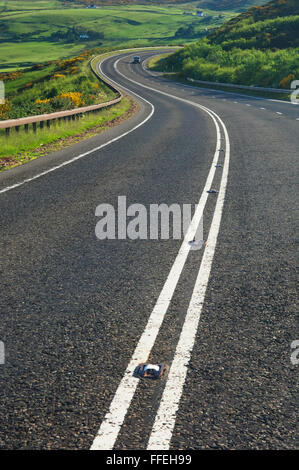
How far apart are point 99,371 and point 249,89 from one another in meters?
40.6

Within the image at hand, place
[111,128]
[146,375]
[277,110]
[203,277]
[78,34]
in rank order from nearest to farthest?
1. [146,375]
2. [203,277]
3. [111,128]
4. [277,110]
5. [78,34]

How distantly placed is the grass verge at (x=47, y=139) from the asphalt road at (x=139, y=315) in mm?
3391

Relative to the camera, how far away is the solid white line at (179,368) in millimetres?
2740

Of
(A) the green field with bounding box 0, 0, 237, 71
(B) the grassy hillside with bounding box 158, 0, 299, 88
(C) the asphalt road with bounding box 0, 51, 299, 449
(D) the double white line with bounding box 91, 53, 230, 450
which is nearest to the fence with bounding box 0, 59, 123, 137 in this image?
(C) the asphalt road with bounding box 0, 51, 299, 449

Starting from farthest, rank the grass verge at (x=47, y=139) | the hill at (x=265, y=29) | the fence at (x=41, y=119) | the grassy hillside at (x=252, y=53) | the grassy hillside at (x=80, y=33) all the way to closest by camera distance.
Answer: the grassy hillside at (x=80, y=33)
the hill at (x=265, y=29)
the grassy hillside at (x=252, y=53)
the fence at (x=41, y=119)
the grass verge at (x=47, y=139)

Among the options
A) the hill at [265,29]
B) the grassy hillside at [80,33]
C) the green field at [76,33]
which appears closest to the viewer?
the hill at [265,29]

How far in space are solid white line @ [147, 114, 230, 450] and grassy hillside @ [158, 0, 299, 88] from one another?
34664 millimetres

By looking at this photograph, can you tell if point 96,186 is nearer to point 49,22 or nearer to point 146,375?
point 146,375

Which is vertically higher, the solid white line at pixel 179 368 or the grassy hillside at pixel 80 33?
the grassy hillside at pixel 80 33

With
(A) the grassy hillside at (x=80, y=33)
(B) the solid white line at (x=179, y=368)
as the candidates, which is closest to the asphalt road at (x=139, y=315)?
(B) the solid white line at (x=179, y=368)

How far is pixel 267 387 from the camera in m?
3.17

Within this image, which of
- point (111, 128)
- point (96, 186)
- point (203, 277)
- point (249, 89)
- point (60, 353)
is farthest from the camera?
point (249, 89)

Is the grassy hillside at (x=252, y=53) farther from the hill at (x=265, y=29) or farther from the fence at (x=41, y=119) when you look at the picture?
the fence at (x=41, y=119)

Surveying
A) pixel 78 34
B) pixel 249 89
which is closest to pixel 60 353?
pixel 249 89
